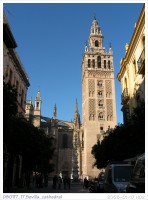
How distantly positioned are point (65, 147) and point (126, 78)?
124 feet

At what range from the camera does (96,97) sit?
58.8 metres

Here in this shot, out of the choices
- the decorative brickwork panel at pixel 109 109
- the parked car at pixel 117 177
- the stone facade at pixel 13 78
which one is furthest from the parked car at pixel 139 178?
the decorative brickwork panel at pixel 109 109

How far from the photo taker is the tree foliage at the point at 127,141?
17.2 metres

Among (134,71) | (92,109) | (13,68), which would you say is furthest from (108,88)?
(13,68)

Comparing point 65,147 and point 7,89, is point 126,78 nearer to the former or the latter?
point 7,89

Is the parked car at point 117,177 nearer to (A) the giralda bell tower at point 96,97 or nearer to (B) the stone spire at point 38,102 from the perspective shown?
(A) the giralda bell tower at point 96,97

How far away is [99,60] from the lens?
207 feet

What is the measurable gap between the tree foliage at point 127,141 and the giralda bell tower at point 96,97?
20510 mm

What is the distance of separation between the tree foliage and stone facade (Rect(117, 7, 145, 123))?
6.33 ft

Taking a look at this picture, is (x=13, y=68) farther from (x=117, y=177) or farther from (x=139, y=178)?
(x=139, y=178)

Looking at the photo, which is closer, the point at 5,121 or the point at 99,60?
the point at 5,121

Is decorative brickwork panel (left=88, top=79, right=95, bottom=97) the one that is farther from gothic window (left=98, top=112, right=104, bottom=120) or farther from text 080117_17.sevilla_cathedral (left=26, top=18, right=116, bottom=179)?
gothic window (left=98, top=112, right=104, bottom=120)

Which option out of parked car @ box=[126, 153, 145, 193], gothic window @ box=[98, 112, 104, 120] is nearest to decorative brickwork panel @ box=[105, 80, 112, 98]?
gothic window @ box=[98, 112, 104, 120]

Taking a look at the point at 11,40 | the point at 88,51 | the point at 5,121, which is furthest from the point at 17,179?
the point at 88,51
